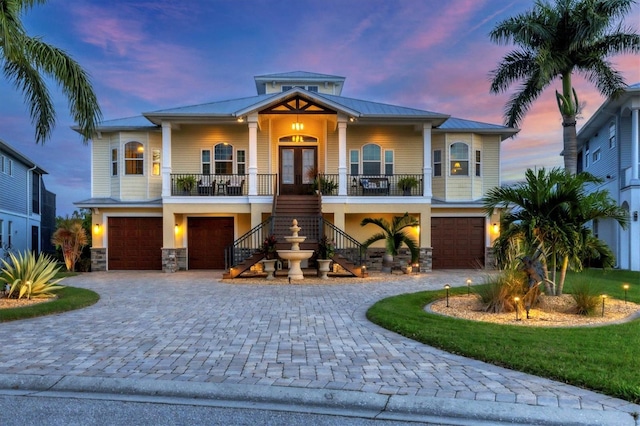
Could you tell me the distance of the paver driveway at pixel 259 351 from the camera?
15.0 ft

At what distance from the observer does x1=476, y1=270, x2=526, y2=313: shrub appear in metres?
8.31

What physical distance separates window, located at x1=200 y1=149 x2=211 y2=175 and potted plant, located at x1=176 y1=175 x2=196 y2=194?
45.3 inches

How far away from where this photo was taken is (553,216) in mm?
9164

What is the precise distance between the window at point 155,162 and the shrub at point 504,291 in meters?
15.5

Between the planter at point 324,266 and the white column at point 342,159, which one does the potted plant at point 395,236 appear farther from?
the planter at point 324,266

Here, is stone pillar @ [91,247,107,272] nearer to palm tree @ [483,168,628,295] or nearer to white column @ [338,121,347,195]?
white column @ [338,121,347,195]

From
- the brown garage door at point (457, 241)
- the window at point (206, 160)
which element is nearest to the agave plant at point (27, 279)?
the window at point (206, 160)

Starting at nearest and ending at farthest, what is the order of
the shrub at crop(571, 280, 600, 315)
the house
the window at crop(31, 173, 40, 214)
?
the shrub at crop(571, 280, 600, 315) < the house < the window at crop(31, 173, 40, 214)

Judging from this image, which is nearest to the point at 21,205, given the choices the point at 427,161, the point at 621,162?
the point at 427,161

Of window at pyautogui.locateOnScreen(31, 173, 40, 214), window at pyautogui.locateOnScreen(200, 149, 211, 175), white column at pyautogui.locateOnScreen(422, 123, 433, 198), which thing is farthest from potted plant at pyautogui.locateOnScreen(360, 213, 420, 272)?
window at pyautogui.locateOnScreen(31, 173, 40, 214)

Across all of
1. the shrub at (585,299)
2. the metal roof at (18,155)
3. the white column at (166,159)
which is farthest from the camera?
the metal roof at (18,155)

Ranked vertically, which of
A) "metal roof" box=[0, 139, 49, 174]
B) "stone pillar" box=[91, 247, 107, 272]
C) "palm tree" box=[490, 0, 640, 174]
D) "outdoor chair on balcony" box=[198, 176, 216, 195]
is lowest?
"stone pillar" box=[91, 247, 107, 272]

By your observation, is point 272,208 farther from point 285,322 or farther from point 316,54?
point 316,54

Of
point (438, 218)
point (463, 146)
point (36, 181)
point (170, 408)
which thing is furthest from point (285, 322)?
point (36, 181)
